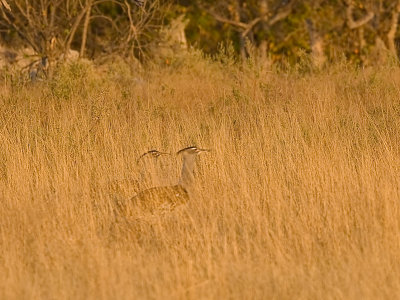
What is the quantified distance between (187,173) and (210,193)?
228mm

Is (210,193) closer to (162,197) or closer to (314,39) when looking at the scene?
(162,197)

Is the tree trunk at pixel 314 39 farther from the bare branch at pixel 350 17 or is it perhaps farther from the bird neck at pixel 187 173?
the bird neck at pixel 187 173

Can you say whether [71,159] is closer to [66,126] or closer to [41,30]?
[66,126]

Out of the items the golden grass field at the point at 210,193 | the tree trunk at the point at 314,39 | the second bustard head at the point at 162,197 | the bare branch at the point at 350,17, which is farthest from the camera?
the tree trunk at the point at 314,39

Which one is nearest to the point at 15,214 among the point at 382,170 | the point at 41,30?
the point at 382,170

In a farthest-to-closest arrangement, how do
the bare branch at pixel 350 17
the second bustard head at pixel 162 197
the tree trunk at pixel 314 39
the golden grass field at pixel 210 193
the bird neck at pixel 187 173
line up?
1. the tree trunk at pixel 314 39
2. the bare branch at pixel 350 17
3. the bird neck at pixel 187 173
4. the second bustard head at pixel 162 197
5. the golden grass field at pixel 210 193

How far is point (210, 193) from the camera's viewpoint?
604 centimetres

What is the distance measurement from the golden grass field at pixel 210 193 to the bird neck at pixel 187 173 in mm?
121

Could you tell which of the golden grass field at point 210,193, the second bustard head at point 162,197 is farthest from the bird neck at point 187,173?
the golden grass field at point 210,193

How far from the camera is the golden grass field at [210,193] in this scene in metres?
4.44

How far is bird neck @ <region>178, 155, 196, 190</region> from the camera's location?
594 cm

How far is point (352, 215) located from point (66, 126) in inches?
138

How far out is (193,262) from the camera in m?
4.68

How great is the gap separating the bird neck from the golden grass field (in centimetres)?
12
